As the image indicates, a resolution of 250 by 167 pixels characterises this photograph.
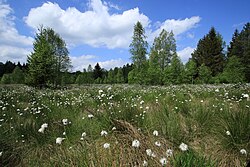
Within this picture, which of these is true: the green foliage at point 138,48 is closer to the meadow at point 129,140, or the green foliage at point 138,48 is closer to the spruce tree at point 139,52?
the spruce tree at point 139,52

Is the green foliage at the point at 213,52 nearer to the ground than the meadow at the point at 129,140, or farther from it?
farther from it

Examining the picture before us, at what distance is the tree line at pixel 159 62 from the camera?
2852 centimetres

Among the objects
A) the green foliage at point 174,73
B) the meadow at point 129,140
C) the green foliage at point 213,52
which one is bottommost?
the meadow at point 129,140

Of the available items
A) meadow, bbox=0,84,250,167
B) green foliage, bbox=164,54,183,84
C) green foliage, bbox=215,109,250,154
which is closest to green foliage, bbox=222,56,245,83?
green foliage, bbox=164,54,183,84

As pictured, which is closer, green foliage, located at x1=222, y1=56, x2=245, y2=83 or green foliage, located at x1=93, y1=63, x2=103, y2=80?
green foliage, located at x1=222, y1=56, x2=245, y2=83

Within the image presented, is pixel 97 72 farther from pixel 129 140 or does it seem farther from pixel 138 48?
pixel 129 140

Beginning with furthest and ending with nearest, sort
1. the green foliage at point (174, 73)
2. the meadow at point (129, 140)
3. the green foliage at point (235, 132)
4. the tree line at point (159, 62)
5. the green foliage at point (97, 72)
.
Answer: the green foliage at point (97, 72)
the green foliage at point (174, 73)
the tree line at point (159, 62)
the green foliage at point (235, 132)
the meadow at point (129, 140)

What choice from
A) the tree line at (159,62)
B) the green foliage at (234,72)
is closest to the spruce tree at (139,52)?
the tree line at (159,62)

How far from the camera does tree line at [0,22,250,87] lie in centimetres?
2852

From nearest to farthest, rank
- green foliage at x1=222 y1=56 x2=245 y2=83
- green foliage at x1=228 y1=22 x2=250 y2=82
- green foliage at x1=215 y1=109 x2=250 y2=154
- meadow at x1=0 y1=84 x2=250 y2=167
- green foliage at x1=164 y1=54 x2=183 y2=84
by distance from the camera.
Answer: meadow at x1=0 y1=84 x2=250 y2=167, green foliage at x1=215 y1=109 x2=250 y2=154, green foliage at x1=222 y1=56 x2=245 y2=83, green foliage at x1=164 y1=54 x2=183 y2=84, green foliage at x1=228 y1=22 x2=250 y2=82

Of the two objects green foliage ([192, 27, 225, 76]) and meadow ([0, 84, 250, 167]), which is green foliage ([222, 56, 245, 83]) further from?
meadow ([0, 84, 250, 167])

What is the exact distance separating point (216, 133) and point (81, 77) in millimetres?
59451

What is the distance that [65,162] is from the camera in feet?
10.9

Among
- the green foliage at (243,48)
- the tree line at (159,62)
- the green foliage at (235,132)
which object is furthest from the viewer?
the green foliage at (243,48)
